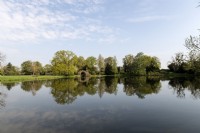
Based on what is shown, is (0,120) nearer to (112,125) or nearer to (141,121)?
(112,125)

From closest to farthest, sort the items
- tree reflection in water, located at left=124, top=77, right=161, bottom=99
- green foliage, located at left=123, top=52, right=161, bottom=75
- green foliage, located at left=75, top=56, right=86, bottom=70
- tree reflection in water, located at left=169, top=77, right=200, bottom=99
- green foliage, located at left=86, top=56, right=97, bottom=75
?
tree reflection in water, located at left=169, top=77, right=200, bottom=99 < tree reflection in water, located at left=124, top=77, right=161, bottom=99 < green foliage, located at left=123, top=52, right=161, bottom=75 < green foliage, located at left=75, top=56, right=86, bottom=70 < green foliage, located at left=86, top=56, right=97, bottom=75

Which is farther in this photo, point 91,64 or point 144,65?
point 91,64

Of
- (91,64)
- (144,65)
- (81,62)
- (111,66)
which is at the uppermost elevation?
(81,62)

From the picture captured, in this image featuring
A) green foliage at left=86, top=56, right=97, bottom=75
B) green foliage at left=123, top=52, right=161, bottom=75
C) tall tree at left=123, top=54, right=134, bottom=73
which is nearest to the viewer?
green foliage at left=123, top=52, right=161, bottom=75

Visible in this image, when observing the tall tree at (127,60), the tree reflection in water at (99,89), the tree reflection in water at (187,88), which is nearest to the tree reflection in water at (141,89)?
the tree reflection in water at (99,89)

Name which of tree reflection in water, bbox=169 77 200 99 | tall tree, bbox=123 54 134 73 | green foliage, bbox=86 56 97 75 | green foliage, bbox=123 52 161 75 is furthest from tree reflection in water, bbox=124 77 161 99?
tall tree, bbox=123 54 134 73

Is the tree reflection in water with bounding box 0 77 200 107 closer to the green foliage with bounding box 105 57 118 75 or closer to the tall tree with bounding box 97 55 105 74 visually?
the green foliage with bounding box 105 57 118 75

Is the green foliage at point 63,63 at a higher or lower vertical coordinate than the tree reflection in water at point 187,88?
higher

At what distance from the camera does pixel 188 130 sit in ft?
35.1

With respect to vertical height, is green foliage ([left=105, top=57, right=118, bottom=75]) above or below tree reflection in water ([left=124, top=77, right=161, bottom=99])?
above

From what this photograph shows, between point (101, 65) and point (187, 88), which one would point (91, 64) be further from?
point (187, 88)

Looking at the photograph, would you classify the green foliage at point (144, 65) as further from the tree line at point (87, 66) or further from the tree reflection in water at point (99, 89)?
the tree reflection in water at point (99, 89)

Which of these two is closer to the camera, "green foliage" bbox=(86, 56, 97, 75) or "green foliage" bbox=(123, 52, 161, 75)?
"green foliage" bbox=(123, 52, 161, 75)

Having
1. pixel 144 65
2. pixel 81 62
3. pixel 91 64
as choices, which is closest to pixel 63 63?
pixel 81 62
